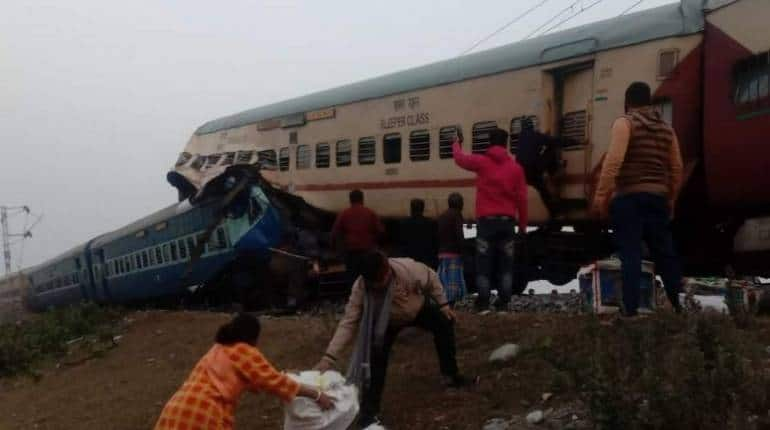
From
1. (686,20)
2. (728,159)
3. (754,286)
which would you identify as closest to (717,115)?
(728,159)

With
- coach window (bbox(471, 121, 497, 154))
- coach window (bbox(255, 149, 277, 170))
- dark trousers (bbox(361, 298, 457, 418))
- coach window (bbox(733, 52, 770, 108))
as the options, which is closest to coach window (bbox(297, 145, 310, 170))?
coach window (bbox(255, 149, 277, 170))

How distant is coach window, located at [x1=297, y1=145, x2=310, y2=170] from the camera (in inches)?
617

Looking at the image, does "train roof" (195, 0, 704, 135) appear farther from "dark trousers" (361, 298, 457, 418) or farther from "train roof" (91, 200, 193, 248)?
"dark trousers" (361, 298, 457, 418)

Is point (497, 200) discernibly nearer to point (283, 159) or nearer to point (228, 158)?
point (283, 159)

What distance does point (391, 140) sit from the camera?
1355 cm

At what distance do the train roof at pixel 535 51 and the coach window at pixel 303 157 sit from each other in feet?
2.14

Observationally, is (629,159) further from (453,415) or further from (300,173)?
(300,173)

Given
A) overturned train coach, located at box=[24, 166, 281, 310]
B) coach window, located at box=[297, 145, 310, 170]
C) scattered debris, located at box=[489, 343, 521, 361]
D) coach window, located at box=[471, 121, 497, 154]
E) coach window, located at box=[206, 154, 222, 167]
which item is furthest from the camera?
coach window, located at box=[206, 154, 222, 167]

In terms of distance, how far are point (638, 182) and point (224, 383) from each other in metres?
3.42

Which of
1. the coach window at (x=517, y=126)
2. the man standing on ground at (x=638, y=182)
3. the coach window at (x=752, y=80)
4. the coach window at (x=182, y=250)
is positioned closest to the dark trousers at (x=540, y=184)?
the coach window at (x=517, y=126)

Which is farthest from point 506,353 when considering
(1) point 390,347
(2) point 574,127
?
(2) point 574,127

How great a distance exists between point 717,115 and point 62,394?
7596mm

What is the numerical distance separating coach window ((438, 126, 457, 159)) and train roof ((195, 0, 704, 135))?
2.19 ft

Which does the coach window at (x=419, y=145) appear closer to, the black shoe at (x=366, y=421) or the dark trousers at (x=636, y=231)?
the dark trousers at (x=636, y=231)
